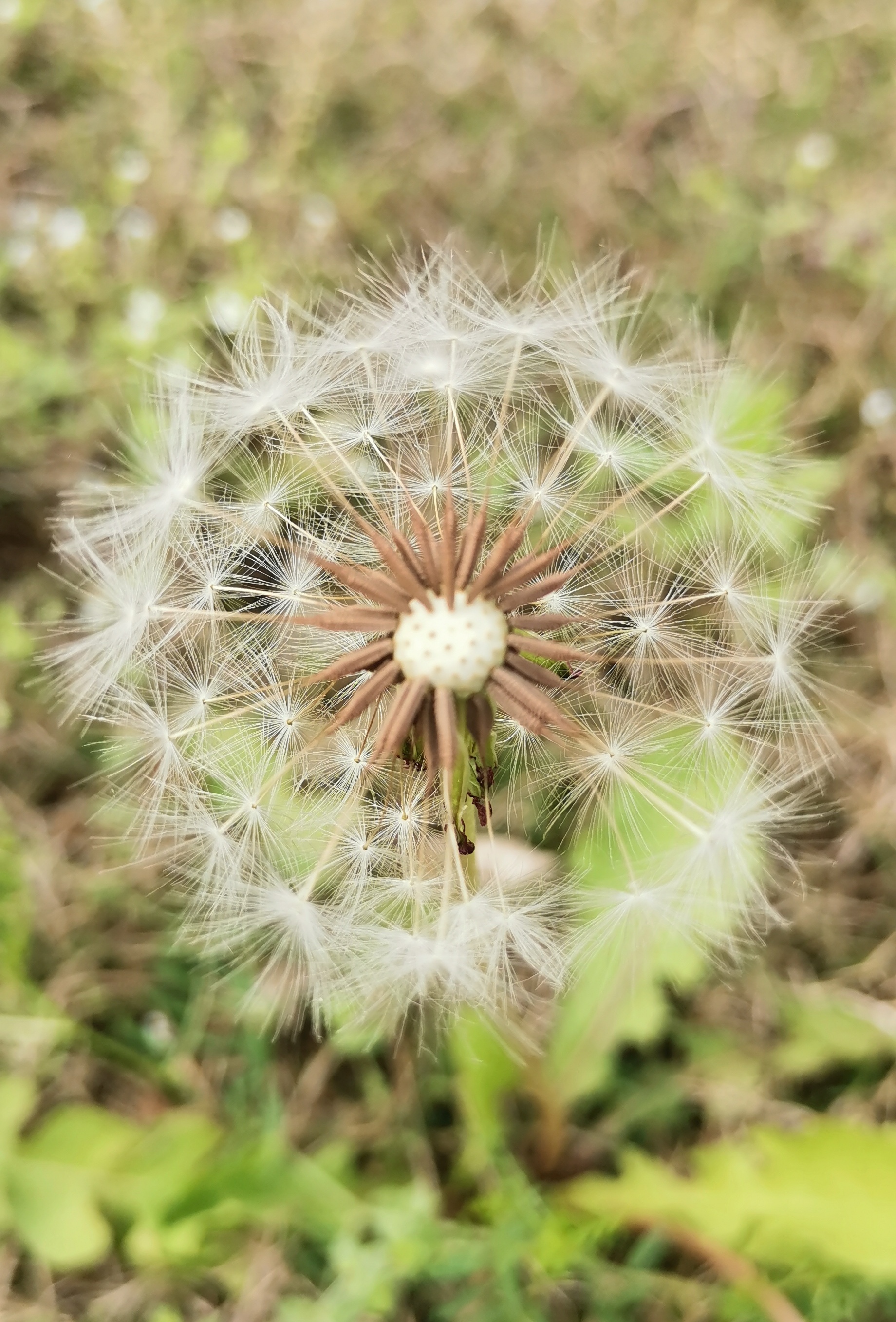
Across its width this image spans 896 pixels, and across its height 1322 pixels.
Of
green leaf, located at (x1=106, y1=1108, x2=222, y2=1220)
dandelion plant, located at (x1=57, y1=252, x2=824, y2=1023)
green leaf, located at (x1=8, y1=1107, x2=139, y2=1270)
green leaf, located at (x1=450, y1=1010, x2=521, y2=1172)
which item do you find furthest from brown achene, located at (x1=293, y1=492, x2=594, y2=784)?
green leaf, located at (x1=8, y1=1107, x2=139, y2=1270)

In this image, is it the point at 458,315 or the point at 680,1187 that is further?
the point at 680,1187

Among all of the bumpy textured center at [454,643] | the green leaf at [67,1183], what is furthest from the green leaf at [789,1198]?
the bumpy textured center at [454,643]

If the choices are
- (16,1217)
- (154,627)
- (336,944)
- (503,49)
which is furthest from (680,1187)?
(503,49)

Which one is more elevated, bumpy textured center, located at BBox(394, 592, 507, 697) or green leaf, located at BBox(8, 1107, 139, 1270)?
bumpy textured center, located at BBox(394, 592, 507, 697)

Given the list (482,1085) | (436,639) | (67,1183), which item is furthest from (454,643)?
(67,1183)

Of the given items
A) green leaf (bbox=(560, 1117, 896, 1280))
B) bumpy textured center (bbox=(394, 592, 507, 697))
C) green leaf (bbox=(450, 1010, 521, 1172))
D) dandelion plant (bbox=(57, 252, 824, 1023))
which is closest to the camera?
bumpy textured center (bbox=(394, 592, 507, 697))

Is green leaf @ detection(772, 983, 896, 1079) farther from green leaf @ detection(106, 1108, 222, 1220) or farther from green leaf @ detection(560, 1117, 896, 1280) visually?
green leaf @ detection(106, 1108, 222, 1220)

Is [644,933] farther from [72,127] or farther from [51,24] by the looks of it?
[51,24]

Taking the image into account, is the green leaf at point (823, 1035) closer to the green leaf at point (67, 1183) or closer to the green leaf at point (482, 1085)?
the green leaf at point (482, 1085)
